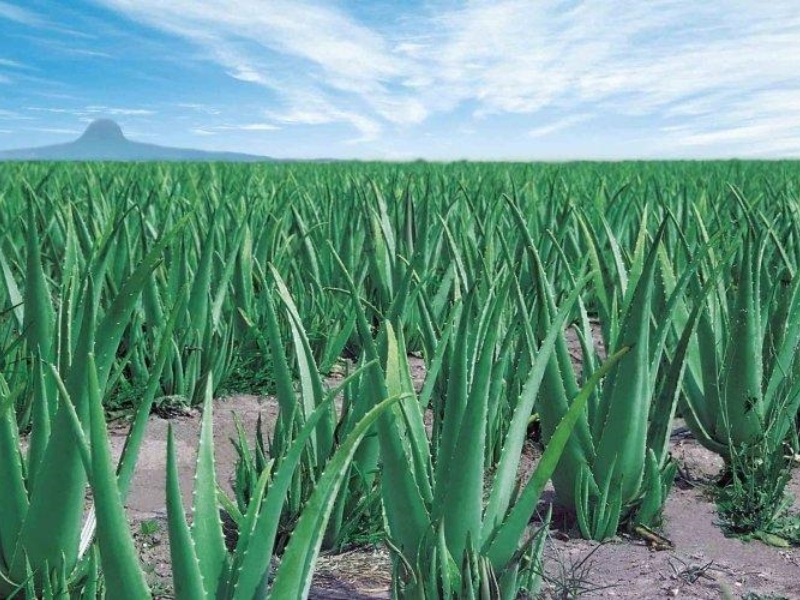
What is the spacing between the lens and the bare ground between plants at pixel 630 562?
3.65ft

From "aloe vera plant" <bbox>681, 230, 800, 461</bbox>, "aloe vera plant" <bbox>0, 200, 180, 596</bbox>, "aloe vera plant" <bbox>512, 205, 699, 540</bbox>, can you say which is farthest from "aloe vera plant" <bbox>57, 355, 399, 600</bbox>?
"aloe vera plant" <bbox>681, 230, 800, 461</bbox>

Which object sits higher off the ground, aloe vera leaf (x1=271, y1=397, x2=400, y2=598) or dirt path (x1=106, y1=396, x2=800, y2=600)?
aloe vera leaf (x1=271, y1=397, x2=400, y2=598)

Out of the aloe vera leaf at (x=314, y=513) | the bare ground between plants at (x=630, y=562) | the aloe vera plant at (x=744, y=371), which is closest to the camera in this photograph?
the aloe vera leaf at (x=314, y=513)

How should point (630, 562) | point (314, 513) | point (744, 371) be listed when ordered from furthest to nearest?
point (744, 371), point (630, 562), point (314, 513)

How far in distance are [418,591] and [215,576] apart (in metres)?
0.25

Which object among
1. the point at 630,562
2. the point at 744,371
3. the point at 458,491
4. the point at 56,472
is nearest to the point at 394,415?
the point at 458,491

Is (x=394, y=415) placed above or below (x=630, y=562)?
→ above

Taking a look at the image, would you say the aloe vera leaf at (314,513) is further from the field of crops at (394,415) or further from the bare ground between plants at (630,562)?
the bare ground between plants at (630,562)

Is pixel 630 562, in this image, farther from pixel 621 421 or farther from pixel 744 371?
pixel 744 371

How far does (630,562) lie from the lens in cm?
119

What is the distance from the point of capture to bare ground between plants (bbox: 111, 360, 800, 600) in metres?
1.11

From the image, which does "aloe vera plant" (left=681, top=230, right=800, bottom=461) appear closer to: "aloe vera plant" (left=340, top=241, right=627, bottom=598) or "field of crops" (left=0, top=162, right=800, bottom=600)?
"field of crops" (left=0, top=162, right=800, bottom=600)

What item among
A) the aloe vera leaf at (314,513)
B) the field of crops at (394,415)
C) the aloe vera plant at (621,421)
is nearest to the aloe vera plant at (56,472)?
the field of crops at (394,415)

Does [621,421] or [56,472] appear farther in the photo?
[621,421]
